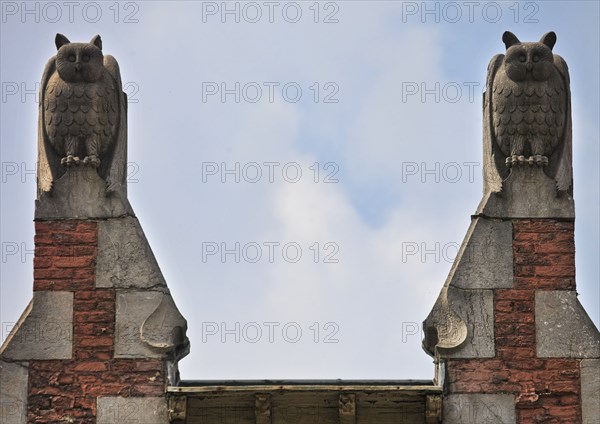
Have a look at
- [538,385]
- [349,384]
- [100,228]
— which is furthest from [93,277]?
[538,385]

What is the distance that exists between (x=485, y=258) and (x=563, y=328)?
89cm

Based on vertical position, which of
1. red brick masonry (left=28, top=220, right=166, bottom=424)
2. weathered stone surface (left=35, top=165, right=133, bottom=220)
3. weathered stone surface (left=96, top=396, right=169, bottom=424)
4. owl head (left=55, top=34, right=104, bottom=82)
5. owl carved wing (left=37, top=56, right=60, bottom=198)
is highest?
owl head (left=55, top=34, right=104, bottom=82)

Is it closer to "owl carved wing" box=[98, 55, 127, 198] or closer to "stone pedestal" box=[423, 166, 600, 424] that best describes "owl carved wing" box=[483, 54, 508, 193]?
"stone pedestal" box=[423, 166, 600, 424]

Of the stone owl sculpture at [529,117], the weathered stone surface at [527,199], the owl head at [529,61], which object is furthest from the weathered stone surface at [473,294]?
the owl head at [529,61]

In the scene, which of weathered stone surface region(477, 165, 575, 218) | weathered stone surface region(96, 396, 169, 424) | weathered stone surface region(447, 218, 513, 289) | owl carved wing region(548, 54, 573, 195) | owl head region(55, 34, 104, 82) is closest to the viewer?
weathered stone surface region(96, 396, 169, 424)

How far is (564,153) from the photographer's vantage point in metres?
21.4

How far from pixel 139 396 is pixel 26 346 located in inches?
41.5

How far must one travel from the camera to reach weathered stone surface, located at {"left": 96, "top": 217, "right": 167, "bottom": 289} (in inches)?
826

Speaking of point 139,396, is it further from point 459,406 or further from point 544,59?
point 544,59

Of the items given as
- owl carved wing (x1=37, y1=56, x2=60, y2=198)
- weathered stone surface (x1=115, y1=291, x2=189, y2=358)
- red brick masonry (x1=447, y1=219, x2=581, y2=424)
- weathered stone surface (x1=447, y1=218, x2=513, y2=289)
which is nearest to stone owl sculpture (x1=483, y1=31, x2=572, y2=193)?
weathered stone surface (x1=447, y1=218, x2=513, y2=289)

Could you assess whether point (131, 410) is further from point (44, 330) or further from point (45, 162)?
point (45, 162)

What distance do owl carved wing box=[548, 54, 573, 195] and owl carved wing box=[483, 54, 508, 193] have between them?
1.42ft

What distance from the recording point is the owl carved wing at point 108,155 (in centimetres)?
2131

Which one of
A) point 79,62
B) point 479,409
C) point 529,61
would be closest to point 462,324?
point 479,409
